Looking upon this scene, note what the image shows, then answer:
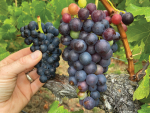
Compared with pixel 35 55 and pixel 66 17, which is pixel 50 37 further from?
pixel 66 17

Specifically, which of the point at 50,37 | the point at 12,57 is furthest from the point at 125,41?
the point at 12,57

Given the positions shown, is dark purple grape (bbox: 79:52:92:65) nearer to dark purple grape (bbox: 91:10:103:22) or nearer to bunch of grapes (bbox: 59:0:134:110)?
bunch of grapes (bbox: 59:0:134:110)

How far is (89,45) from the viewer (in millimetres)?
782

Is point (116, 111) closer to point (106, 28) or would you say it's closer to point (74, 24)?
point (106, 28)

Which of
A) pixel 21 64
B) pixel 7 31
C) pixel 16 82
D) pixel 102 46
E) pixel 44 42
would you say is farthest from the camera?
pixel 7 31

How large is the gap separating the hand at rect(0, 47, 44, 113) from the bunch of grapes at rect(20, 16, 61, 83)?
0.33ft

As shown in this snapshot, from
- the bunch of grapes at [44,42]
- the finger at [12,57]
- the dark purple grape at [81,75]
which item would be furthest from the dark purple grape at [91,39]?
the finger at [12,57]

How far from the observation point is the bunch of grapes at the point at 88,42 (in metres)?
0.73

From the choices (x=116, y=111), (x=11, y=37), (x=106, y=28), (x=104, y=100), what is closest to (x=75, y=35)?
(x=106, y=28)

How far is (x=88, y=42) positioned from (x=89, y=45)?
53 millimetres

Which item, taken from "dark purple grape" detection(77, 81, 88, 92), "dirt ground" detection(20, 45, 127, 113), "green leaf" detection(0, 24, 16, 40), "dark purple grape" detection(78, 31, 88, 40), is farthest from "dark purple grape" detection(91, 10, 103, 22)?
"dirt ground" detection(20, 45, 127, 113)

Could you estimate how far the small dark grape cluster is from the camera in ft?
2.38

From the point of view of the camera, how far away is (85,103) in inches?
34.3

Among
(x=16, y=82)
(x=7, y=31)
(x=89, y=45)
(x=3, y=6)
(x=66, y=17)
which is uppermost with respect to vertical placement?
(x=3, y=6)
